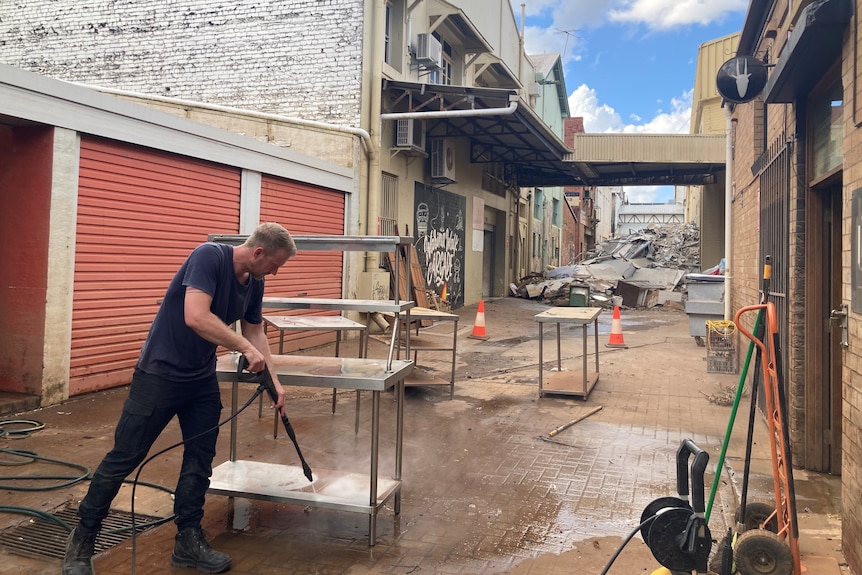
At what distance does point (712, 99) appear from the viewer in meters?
22.4

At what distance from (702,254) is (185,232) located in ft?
58.3

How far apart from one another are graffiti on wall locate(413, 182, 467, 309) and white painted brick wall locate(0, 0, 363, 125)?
13.0 ft

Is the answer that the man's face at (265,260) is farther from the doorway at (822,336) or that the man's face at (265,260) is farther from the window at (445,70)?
the window at (445,70)

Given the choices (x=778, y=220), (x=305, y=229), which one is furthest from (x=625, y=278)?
(x=778, y=220)

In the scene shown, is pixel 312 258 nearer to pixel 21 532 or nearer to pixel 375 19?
pixel 375 19

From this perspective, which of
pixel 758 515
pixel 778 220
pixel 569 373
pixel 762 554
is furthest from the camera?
pixel 569 373

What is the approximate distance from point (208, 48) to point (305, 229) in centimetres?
567

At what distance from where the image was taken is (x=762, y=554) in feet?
9.92

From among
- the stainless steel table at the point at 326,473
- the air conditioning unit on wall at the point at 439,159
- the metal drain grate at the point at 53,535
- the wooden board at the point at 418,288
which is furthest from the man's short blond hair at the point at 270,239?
the air conditioning unit on wall at the point at 439,159

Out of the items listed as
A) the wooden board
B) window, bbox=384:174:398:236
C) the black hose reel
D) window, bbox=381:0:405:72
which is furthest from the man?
window, bbox=381:0:405:72

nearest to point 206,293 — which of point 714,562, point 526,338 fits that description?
point 714,562

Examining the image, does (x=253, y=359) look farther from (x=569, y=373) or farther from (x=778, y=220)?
(x=569, y=373)

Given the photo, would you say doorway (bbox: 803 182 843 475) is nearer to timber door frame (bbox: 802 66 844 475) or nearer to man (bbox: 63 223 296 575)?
timber door frame (bbox: 802 66 844 475)

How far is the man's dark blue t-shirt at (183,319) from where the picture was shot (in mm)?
3221
